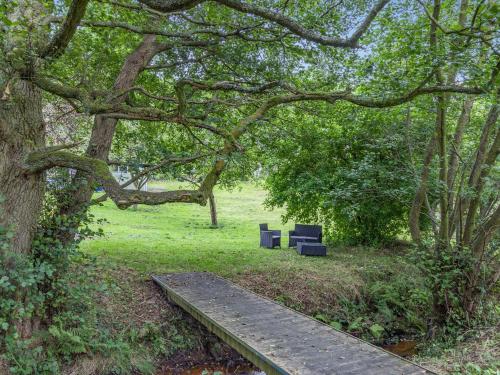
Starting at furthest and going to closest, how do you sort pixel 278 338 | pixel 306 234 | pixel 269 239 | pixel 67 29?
1. pixel 306 234
2. pixel 269 239
3. pixel 278 338
4. pixel 67 29

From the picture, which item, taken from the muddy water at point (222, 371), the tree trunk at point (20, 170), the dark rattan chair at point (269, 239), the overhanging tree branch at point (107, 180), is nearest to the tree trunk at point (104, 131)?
the tree trunk at point (20, 170)

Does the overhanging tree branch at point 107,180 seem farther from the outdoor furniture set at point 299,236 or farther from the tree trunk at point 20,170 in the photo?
the outdoor furniture set at point 299,236

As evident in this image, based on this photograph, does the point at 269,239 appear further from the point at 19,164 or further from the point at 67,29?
the point at 67,29

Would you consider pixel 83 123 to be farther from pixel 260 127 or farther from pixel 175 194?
pixel 175 194

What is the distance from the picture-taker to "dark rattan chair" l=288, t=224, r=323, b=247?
43.9ft

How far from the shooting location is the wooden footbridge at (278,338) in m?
4.83

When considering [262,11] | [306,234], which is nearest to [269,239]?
[306,234]

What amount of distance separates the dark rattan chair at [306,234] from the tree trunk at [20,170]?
9062 mm

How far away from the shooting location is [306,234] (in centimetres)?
1372

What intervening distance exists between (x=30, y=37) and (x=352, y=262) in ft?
31.0

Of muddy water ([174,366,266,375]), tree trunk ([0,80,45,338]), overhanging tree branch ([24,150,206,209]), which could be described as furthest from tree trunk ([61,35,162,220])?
muddy water ([174,366,266,375])

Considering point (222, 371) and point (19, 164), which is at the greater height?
point (19, 164)

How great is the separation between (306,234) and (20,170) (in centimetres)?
977

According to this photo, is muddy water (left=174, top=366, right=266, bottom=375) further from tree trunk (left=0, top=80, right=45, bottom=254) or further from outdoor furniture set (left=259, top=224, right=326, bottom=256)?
outdoor furniture set (left=259, top=224, right=326, bottom=256)
